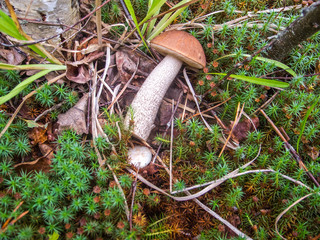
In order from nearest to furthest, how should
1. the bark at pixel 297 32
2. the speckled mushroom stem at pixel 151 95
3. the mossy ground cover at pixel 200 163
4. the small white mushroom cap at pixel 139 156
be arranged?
1. the mossy ground cover at pixel 200 163
2. the bark at pixel 297 32
3. the small white mushroom cap at pixel 139 156
4. the speckled mushroom stem at pixel 151 95

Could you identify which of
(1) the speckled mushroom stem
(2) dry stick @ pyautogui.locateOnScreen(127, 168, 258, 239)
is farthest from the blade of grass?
(2) dry stick @ pyautogui.locateOnScreen(127, 168, 258, 239)

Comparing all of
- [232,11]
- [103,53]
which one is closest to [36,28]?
[103,53]

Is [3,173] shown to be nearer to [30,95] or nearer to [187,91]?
[30,95]

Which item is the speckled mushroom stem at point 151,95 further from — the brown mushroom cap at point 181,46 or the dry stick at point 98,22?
the dry stick at point 98,22

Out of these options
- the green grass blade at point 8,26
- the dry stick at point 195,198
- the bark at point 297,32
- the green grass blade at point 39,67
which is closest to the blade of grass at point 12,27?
the green grass blade at point 8,26

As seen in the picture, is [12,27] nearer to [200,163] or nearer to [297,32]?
[200,163]

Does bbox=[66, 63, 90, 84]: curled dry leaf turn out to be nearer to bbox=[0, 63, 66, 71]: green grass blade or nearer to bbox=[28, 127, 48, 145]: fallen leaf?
bbox=[0, 63, 66, 71]: green grass blade
